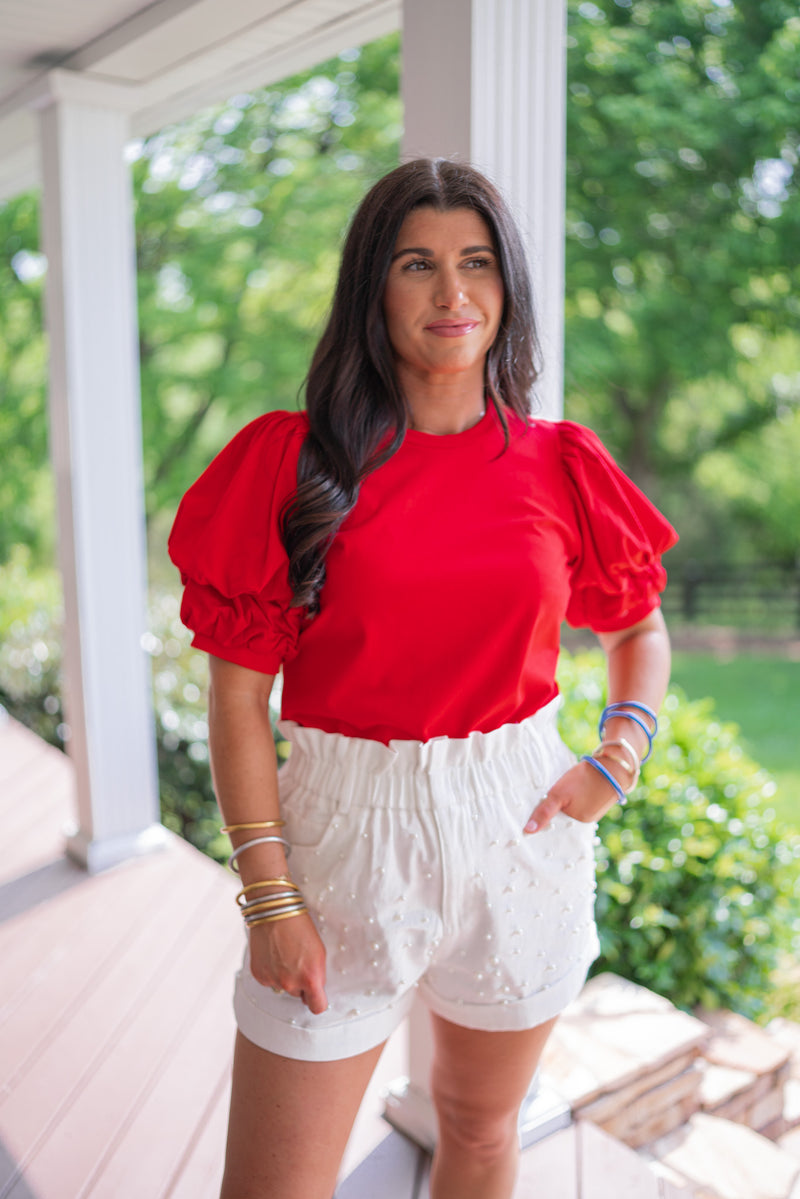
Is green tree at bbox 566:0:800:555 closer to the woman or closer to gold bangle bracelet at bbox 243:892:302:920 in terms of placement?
the woman

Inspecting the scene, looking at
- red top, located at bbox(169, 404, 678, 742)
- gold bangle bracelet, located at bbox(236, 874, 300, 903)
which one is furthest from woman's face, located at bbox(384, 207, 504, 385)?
gold bangle bracelet, located at bbox(236, 874, 300, 903)

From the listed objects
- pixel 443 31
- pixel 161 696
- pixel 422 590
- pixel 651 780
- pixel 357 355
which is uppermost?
pixel 443 31

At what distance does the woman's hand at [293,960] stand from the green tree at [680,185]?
5.46 meters

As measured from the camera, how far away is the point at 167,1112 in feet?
7.25

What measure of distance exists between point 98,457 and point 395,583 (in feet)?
7.18

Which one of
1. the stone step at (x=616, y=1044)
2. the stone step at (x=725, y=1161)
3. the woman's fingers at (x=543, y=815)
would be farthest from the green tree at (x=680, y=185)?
the woman's fingers at (x=543, y=815)

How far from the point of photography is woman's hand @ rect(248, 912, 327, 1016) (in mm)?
1259

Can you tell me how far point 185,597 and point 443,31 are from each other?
1.04 metres

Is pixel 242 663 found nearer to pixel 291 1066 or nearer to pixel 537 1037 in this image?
pixel 291 1066

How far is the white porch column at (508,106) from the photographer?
5.32 ft

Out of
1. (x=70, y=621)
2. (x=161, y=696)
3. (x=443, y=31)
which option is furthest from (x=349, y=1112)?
(x=161, y=696)

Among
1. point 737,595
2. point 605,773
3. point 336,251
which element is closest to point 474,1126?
point 605,773

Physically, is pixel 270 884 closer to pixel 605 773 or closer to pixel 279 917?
pixel 279 917

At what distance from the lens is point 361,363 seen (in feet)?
4.38
